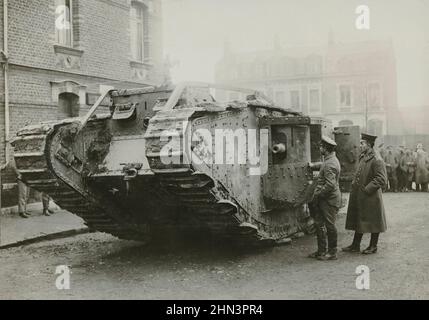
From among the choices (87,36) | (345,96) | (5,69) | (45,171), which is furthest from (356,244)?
(345,96)

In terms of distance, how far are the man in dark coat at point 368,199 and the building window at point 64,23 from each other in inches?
349

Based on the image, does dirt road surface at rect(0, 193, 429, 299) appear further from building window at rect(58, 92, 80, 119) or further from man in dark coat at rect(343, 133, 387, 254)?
building window at rect(58, 92, 80, 119)

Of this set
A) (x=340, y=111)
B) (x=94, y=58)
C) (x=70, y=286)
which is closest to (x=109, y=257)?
(x=70, y=286)

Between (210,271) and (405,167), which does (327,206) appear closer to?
(210,271)

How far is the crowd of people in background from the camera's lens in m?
16.7

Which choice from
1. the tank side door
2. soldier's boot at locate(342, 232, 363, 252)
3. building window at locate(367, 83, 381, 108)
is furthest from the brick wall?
soldier's boot at locate(342, 232, 363, 252)

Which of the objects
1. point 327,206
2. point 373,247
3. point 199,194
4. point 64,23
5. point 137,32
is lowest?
point 373,247

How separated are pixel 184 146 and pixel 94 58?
933 cm

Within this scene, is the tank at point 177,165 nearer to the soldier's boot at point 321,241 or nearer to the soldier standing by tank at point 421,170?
the soldier's boot at point 321,241

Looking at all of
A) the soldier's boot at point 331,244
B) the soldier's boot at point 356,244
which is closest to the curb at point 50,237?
the soldier's boot at point 331,244

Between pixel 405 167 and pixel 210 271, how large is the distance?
11.8 m

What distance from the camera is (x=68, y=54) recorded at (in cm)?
1388

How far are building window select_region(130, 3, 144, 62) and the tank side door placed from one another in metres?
7.91
